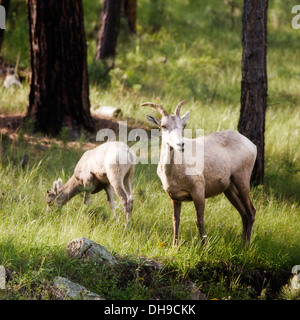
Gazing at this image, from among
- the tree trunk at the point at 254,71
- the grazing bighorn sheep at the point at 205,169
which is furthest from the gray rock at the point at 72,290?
the tree trunk at the point at 254,71

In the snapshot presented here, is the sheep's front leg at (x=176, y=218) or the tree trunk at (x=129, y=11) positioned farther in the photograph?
the tree trunk at (x=129, y=11)

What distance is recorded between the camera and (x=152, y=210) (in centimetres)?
831

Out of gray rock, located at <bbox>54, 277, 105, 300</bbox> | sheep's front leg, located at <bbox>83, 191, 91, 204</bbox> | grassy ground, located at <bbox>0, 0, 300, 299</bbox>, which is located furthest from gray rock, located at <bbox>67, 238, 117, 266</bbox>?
sheep's front leg, located at <bbox>83, 191, 91, 204</bbox>

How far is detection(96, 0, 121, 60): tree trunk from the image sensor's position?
625 inches

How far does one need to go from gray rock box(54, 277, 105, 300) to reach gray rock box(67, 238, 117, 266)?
420 mm

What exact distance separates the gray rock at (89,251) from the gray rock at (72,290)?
42 cm

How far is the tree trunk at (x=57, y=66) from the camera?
10.9 meters

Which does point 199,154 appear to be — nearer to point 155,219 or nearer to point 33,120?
point 155,219

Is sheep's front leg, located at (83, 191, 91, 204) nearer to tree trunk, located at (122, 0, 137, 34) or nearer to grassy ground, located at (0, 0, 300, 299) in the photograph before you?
grassy ground, located at (0, 0, 300, 299)

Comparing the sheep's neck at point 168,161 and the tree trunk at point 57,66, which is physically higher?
the tree trunk at point 57,66

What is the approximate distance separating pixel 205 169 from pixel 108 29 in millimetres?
9885

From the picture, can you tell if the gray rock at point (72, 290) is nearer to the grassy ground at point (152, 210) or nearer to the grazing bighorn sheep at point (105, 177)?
the grassy ground at point (152, 210)

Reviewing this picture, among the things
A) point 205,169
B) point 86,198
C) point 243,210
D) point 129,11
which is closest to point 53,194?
point 86,198

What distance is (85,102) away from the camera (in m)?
11.3
